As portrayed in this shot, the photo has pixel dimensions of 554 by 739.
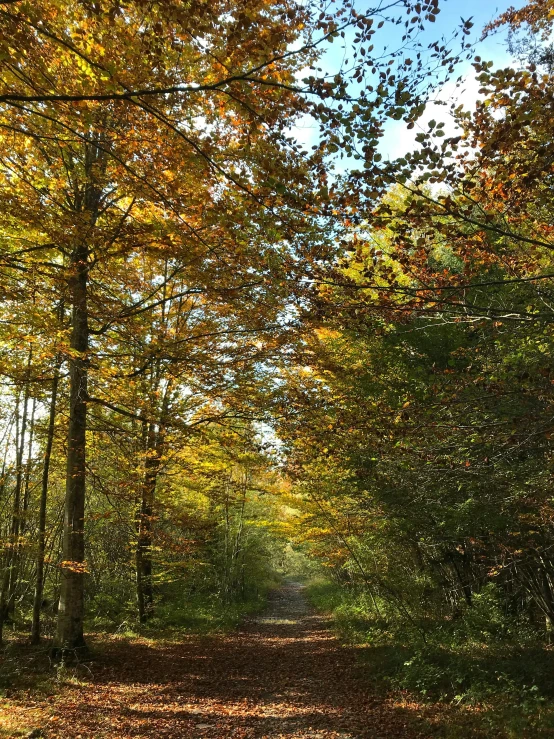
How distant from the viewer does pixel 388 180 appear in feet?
13.6

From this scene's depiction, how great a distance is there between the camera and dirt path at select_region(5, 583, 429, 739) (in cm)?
591

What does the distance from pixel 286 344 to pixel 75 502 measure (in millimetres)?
5270

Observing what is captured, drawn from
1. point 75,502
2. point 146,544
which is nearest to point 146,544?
point 146,544

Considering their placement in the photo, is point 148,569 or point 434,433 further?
point 148,569

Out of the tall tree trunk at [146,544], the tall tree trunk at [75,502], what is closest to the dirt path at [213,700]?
the tall tree trunk at [75,502]

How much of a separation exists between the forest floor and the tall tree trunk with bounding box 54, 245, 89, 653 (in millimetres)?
758

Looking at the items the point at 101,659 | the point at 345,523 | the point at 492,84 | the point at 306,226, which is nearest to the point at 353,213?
the point at 306,226

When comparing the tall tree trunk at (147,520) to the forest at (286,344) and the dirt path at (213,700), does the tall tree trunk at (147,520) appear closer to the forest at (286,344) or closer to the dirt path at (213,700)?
the forest at (286,344)

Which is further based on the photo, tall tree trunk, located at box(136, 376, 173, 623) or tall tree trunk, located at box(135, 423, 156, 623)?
tall tree trunk, located at box(135, 423, 156, 623)

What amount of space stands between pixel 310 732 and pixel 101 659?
4.76m

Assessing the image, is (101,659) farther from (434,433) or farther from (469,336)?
(469,336)

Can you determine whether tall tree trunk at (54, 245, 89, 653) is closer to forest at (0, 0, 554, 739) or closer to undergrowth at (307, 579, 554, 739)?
forest at (0, 0, 554, 739)

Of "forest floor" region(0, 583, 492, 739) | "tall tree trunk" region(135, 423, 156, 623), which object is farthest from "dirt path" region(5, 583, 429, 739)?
"tall tree trunk" region(135, 423, 156, 623)

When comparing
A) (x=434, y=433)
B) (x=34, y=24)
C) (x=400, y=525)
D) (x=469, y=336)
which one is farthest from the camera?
(x=400, y=525)
